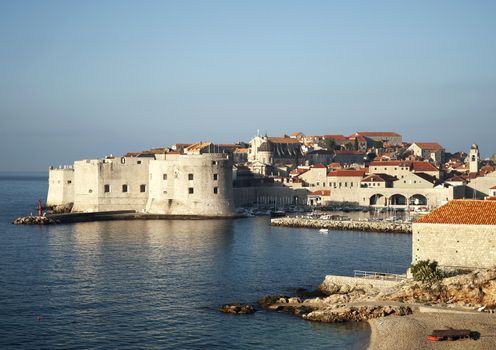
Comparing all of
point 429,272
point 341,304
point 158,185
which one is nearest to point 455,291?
point 429,272

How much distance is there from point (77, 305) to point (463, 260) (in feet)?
39.4

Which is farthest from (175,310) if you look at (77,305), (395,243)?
(395,243)

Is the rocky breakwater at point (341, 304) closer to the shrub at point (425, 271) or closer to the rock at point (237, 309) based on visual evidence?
the rock at point (237, 309)

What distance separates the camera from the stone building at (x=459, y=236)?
24625mm

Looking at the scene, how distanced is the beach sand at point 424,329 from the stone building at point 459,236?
317cm

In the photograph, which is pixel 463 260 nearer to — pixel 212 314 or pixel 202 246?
pixel 212 314

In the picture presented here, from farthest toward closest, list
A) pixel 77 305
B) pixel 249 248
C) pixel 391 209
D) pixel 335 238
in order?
pixel 391 209
pixel 335 238
pixel 249 248
pixel 77 305

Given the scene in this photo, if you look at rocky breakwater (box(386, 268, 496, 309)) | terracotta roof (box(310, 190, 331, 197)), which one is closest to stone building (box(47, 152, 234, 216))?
terracotta roof (box(310, 190, 331, 197))

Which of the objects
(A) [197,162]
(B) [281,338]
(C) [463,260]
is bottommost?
(B) [281,338]

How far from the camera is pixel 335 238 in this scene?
44.5 m

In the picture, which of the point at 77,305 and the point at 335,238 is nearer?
the point at 77,305

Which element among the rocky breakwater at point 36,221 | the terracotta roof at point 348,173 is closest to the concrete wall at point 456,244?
the rocky breakwater at point 36,221

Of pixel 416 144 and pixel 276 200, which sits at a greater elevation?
pixel 416 144

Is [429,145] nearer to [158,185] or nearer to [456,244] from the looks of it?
[158,185]
